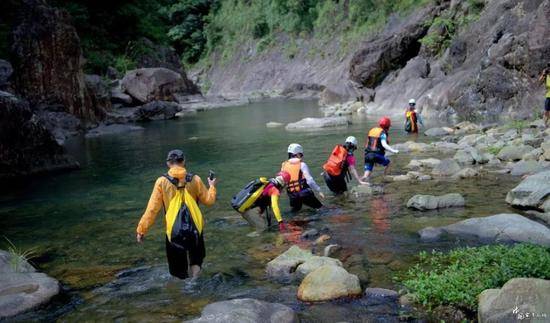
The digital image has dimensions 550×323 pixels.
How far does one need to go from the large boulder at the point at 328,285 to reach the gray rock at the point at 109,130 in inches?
1016

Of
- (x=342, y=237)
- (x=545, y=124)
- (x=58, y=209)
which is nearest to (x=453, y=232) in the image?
(x=342, y=237)

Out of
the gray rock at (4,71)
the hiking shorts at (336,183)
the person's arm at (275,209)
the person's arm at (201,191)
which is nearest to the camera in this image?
the person's arm at (201,191)

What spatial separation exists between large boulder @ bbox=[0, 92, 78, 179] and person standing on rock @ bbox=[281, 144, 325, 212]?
11.1 meters

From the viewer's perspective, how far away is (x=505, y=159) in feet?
47.5

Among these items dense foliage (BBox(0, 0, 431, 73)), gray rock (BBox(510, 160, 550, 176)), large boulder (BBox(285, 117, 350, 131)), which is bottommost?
gray rock (BBox(510, 160, 550, 176))

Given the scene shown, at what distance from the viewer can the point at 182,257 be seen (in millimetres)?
7004

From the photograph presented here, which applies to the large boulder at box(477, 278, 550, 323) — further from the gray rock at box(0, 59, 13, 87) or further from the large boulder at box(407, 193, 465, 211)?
the gray rock at box(0, 59, 13, 87)

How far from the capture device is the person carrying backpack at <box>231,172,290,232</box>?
10016 millimetres

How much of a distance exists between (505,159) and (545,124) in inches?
181

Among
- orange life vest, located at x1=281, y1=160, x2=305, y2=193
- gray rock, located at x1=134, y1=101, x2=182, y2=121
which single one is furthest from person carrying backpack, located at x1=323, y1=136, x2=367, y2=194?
gray rock, located at x1=134, y1=101, x2=182, y2=121

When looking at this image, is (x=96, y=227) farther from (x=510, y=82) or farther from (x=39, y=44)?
(x=39, y=44)

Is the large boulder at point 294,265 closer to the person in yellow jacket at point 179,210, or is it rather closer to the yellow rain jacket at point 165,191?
the person in yellow jacket at point 179,210

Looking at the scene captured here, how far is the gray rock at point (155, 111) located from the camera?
38094 mm

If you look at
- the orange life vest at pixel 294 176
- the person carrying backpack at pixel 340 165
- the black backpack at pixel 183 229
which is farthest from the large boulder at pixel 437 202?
the black backpack at pixel 183 229
